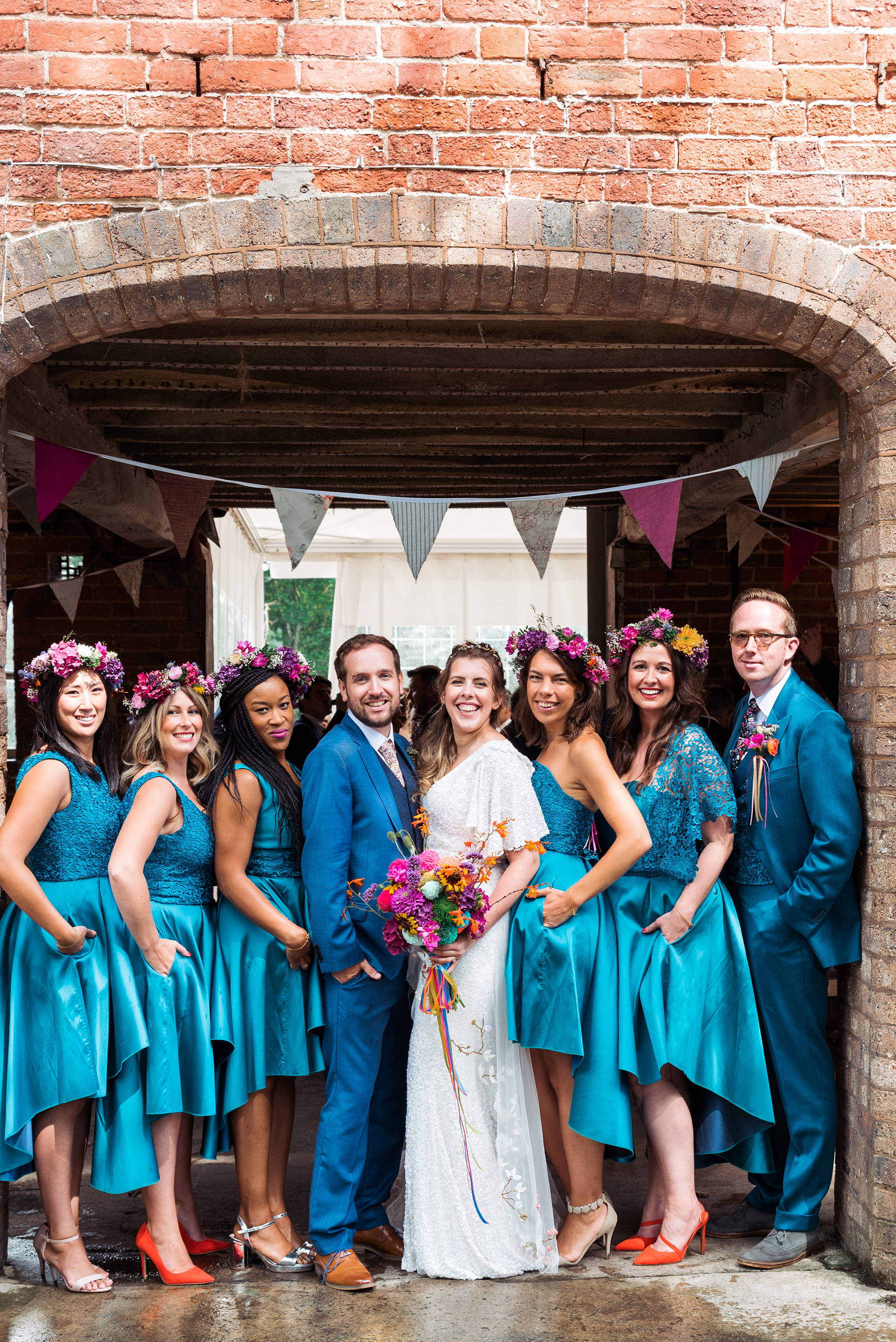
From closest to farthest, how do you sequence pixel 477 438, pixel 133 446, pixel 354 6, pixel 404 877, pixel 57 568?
pixel 404 877 → pixel 354 6 → pixel 477 438 → pixel 133 446 → pixel 57 568

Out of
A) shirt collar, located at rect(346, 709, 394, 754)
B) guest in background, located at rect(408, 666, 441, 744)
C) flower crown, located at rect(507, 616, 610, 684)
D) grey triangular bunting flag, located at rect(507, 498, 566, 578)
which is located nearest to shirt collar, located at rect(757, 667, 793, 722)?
flower crown, located at rect(507, 616, 610, 684)

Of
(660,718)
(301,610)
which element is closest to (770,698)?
(660,718)

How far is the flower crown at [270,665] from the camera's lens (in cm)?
382

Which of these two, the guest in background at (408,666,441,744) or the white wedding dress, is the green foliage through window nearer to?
the guest in background at (408,666,441,744)

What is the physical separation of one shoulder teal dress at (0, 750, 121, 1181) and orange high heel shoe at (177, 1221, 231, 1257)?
53 centimetres

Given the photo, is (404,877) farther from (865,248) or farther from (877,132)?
(877,132)

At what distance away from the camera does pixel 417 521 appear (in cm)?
468

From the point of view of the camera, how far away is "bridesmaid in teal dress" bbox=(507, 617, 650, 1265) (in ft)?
11.6

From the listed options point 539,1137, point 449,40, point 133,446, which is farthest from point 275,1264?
point 133,446

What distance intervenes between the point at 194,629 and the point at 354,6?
572 centimetres

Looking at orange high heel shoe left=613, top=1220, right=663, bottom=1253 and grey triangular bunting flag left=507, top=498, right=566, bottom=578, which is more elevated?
grey triangular bunting flag left=507, top=498, right=566, bottom=578

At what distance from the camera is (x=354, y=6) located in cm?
359

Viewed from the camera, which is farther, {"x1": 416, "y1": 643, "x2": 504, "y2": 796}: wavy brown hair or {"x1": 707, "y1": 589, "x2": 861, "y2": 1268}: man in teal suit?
{"x1": 416, "y1": 643, "x2": 504, "y2": 796}: wavy brown hair

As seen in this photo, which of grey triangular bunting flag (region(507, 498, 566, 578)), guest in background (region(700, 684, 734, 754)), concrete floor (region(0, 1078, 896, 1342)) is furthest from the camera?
guest in background (region(700, 684, 734, 754))
